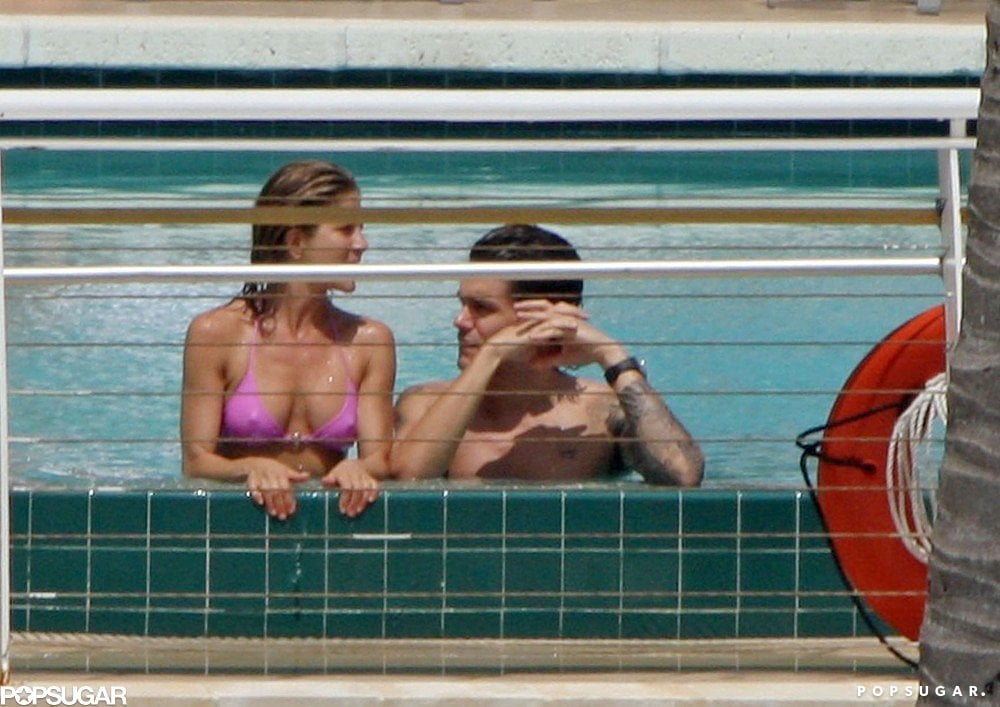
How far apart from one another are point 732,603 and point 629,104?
0.99 m

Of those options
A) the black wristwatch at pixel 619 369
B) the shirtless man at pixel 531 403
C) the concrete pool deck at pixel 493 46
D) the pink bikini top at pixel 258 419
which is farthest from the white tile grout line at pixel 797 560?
the concrete pool deck at pixel 493 46

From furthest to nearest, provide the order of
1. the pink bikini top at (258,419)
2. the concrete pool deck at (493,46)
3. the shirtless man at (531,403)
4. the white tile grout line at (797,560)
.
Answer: the concrete pool deck at (493,46), the pink bikini top at (258,419), the shirtless man at (531,403), the white tile grout line at (797,560)

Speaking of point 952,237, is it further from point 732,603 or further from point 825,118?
point 732,603

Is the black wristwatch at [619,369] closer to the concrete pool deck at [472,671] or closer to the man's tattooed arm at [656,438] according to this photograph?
the man's tattooed arm at [656,438]

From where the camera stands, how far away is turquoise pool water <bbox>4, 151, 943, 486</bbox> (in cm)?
505

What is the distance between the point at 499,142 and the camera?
2678 mm

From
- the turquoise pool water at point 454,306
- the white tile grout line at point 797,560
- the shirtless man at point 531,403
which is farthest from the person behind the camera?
the turquoise pool water at point 454,306

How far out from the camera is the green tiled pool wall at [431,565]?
3.07 metres

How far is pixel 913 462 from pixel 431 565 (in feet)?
2.76

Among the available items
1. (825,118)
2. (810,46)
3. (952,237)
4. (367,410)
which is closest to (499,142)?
(825,118)

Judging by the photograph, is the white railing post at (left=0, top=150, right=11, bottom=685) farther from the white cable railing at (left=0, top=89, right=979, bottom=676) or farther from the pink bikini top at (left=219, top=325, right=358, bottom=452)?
the pink bikini top at (left=219, top=325, right=358, bottom=452)

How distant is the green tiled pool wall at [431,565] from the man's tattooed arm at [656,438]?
18cm

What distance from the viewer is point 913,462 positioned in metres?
2.89

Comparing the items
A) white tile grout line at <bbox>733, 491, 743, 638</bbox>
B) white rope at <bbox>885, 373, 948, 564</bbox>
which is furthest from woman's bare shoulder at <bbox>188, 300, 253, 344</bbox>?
white rope at <bbox>885, 373, 948, 564</bbox>
